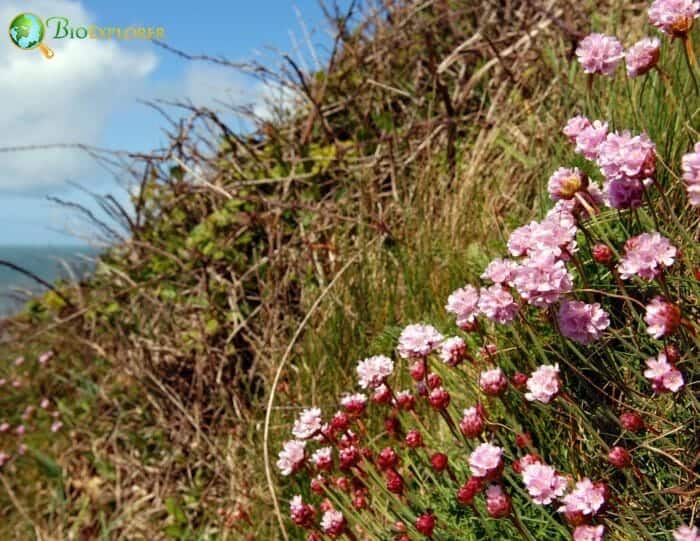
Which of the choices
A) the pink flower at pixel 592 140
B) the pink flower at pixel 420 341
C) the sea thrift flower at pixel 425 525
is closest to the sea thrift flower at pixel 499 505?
the sea thrift flower at pixel 425 525

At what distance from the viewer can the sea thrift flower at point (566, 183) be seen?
146cm

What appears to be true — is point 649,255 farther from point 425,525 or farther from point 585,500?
point 425,525

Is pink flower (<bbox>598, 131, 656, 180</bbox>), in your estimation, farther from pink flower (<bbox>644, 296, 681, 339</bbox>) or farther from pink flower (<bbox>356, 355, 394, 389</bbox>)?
pink flower (<bbox>356, 355, 394, 389</bbox>)

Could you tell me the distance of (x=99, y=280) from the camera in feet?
15.2

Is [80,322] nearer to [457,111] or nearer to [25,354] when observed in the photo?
[25,354]

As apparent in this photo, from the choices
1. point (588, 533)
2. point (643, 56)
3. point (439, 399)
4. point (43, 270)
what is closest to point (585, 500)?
point (588, 533)

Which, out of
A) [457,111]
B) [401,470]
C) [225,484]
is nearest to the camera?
[401,470]

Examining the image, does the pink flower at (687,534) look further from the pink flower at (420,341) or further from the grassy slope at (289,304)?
the grassy slope at (289,304)

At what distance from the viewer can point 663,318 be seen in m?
1.24

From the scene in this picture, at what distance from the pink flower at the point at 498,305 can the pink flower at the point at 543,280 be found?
0.11 meters

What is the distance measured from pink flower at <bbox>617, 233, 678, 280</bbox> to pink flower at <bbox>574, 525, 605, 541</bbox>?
465mm

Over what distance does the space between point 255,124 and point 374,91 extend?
74 centimetres

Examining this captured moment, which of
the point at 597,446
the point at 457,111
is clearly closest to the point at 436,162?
the point at 457,111

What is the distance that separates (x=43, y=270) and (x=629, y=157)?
4.78 meters
